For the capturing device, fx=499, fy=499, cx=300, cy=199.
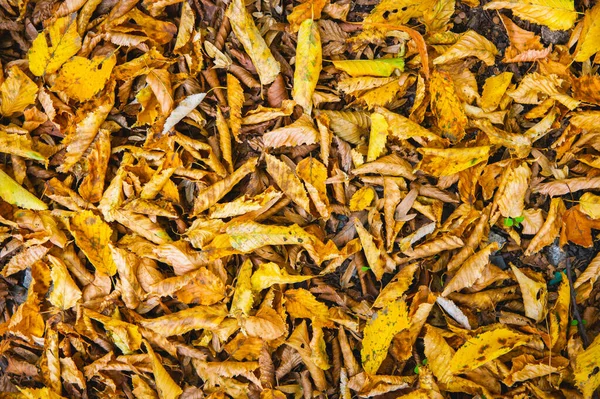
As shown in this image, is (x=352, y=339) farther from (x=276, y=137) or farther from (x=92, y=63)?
(x=92, y=63)

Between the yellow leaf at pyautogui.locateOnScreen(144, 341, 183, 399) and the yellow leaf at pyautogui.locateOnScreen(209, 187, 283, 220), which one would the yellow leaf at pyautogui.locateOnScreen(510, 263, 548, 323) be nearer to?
the yellow leaf at pyautogui.locateOnScreen(209, 187, 283, 220)

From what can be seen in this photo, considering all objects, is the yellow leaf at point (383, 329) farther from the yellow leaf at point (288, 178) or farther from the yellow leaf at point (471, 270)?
the yellow leaf at point (288, 178)

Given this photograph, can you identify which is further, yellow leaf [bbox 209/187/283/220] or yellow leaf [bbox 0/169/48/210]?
yellow leaf [bbox 0/169/48/210]

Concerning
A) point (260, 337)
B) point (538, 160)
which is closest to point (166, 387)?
point (260, 337)

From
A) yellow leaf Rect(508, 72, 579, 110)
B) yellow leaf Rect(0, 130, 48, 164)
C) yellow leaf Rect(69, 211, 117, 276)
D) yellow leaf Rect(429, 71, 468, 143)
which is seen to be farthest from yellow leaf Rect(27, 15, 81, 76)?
yellow leaf Rect(508, 72, 579, 110)

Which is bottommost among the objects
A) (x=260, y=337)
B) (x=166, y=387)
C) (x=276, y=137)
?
(x=166, y=387)

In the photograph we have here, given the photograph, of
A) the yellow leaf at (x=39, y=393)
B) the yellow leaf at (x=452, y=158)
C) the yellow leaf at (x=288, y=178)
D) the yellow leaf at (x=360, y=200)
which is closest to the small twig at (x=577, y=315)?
the yellow leaf at (x=452, y=158)
